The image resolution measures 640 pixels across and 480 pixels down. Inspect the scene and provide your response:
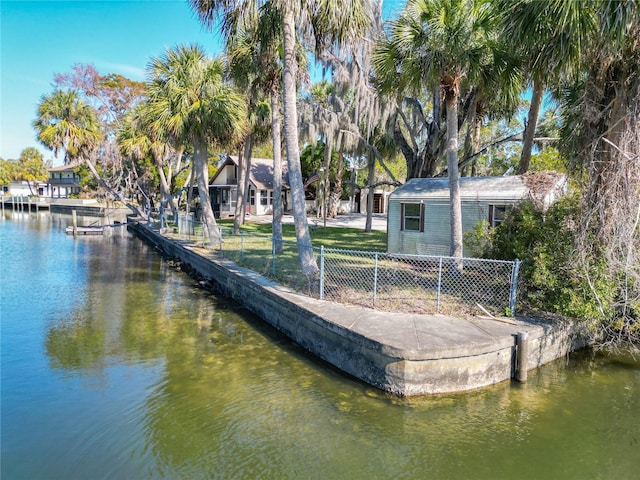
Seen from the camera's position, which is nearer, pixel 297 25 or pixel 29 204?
pixel 297 25

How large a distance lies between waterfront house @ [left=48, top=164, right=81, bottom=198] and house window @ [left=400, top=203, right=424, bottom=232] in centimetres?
7183

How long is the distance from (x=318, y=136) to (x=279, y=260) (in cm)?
1382

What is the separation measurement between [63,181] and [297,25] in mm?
76713

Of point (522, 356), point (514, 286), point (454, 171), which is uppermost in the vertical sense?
point (454, 171)

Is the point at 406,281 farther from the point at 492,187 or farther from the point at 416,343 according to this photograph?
the point at 492,187

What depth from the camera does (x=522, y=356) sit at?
6.95 meters

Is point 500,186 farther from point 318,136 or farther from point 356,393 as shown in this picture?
point 318,136

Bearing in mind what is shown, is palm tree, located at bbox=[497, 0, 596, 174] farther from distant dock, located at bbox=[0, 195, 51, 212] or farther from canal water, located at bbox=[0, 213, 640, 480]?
distant dock, located at bbox=[0, 195, 51, 212]

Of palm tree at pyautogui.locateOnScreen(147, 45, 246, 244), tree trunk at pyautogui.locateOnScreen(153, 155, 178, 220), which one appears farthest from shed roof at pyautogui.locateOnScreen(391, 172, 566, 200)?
tree trunk at pyautogui.locateOnScreen(153, 155, 178, 220)

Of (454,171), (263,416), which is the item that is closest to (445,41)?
(454,171)

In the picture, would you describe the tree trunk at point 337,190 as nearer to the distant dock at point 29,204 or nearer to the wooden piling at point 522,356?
the wooden piling at point 522,356

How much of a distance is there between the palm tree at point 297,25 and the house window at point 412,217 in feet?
14.0

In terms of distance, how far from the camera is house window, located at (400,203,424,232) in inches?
530

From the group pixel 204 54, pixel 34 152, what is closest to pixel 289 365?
pixel 204 54
